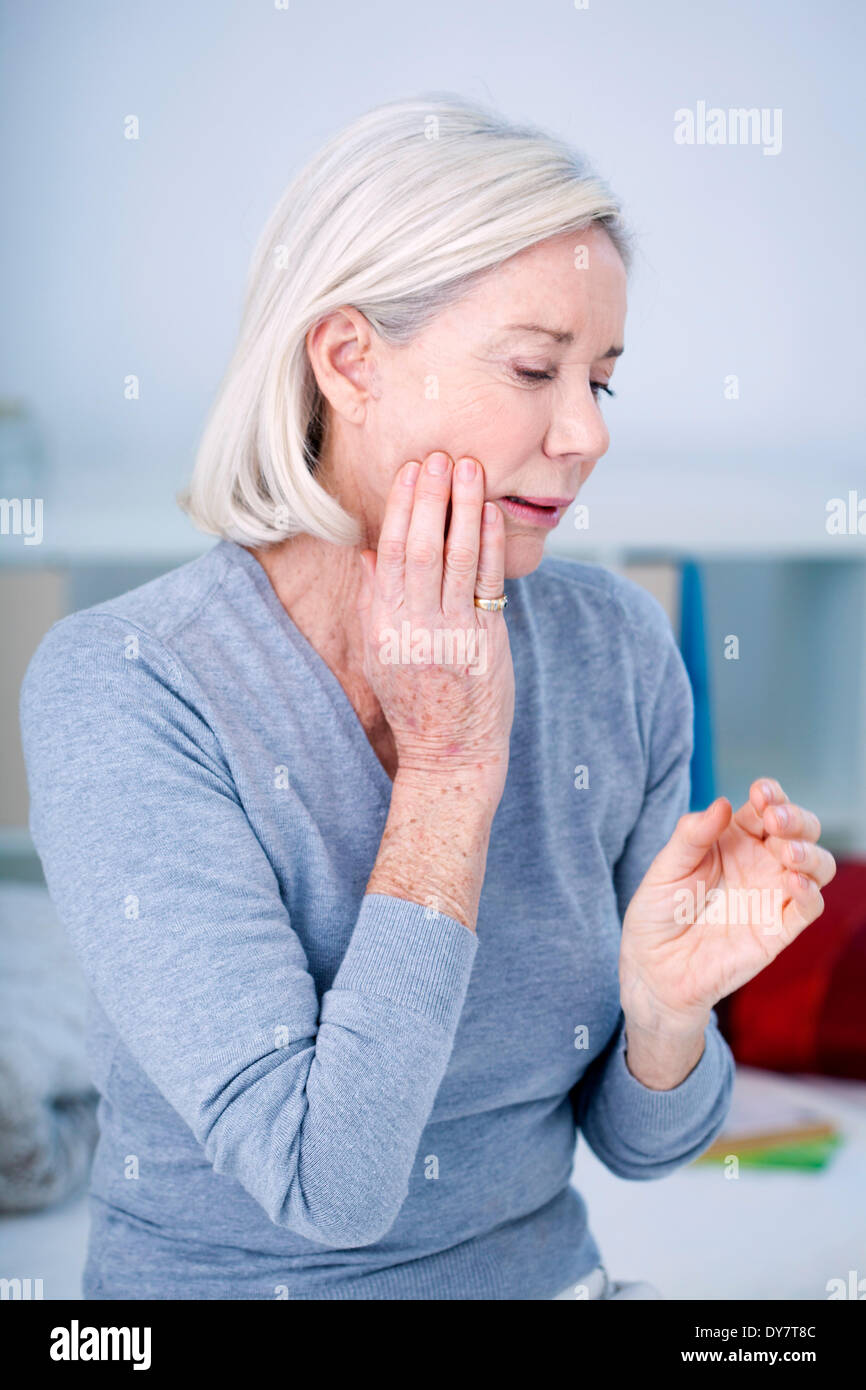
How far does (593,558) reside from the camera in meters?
2.00

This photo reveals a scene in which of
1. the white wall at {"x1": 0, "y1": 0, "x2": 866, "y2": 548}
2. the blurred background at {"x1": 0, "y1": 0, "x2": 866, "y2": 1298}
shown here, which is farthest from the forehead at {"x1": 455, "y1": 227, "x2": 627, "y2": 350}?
the white wall at {"x1": 0, "y1": 0, "x2": 866, "y2": 548}

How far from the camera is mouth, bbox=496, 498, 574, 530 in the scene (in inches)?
34.0

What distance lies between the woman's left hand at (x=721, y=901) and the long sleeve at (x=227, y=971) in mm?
128

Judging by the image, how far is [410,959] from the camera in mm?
757

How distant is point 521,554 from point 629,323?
5.22ft

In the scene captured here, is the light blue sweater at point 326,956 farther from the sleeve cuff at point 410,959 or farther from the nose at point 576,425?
the nose at point 576,425

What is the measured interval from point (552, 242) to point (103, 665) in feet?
1.34

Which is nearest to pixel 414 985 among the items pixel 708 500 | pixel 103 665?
pixel 103 665

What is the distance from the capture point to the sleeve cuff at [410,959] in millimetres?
750

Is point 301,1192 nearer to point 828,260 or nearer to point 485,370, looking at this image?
point 485,370

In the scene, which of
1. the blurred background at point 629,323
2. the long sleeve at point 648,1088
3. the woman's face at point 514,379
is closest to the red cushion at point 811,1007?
the blurred background at point 629,323

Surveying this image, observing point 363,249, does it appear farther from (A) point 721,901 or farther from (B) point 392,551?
(A) point 721,901

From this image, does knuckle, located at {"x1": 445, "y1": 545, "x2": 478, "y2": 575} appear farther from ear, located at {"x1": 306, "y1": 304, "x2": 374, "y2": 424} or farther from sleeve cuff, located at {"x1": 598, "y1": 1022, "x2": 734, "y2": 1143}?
sleeve cuff, located at {"x1": 598, "y1": 1022, "x2": 734, "y2": 1143}

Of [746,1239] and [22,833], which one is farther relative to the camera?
[22,833]
